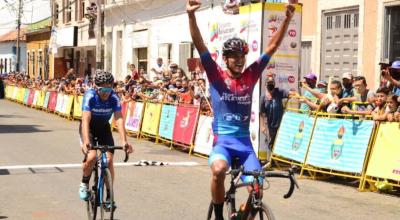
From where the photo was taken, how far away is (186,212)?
328 inches

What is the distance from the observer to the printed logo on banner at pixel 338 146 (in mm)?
11148

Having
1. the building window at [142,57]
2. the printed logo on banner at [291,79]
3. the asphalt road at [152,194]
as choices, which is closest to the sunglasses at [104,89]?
the asphalt road at [152,194]

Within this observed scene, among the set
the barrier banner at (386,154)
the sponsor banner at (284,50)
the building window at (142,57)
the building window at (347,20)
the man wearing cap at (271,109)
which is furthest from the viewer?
the building window at (142,57)

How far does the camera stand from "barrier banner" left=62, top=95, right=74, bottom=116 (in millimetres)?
28286

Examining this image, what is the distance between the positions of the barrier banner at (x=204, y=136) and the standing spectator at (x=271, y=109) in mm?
1794

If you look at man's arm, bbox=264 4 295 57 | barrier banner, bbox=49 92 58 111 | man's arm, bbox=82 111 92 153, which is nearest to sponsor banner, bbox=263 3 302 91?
man's arm, bbox=82 111 92 153

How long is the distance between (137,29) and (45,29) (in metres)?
25.9

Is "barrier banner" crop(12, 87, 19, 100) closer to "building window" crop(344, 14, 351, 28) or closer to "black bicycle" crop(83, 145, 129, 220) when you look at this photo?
"building window" crop(344, 14, 351, 28)

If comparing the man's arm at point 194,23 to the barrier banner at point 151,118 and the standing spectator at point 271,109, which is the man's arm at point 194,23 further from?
the barrier banner at point 151,118

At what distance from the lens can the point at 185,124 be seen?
1617 centimetres

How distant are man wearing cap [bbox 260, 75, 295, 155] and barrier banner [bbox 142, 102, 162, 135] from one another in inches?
209

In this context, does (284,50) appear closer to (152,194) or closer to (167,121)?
(167,121)

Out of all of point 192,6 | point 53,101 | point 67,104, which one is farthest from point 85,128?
point 53,101

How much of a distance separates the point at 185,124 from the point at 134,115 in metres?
4.24
